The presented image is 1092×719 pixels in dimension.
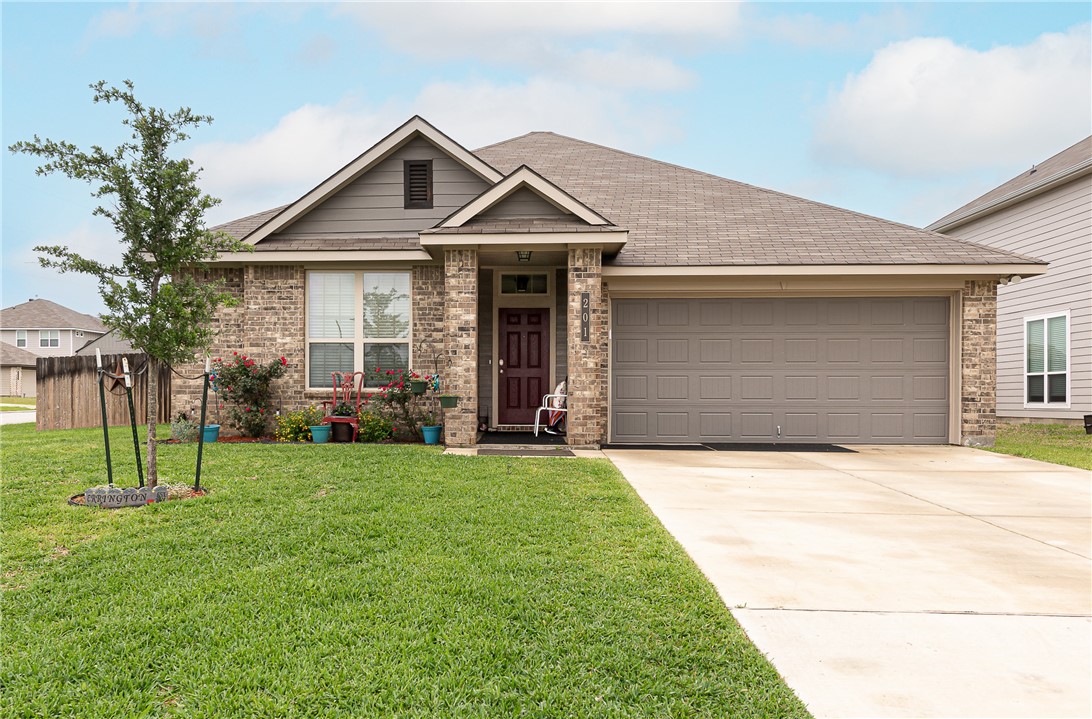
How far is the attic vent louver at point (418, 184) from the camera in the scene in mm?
11305

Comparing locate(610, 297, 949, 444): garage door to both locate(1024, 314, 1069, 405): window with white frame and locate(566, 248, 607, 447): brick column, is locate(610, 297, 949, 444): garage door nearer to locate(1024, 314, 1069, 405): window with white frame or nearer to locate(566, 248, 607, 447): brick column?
locate(566, 248, 607, 447): brick column

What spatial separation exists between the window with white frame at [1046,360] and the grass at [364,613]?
13226 millimetres

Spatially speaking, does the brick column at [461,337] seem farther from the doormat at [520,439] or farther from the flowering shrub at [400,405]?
the flowering shrub at [400,405]

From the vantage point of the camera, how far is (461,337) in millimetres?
9852

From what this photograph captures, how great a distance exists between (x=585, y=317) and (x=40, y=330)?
161 ft

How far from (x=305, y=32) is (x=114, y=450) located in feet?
27.0

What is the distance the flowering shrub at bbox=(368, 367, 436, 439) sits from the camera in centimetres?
1052

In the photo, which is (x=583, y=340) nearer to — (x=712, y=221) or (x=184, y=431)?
(x=712, y=221)

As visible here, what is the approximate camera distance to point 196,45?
37.8ft

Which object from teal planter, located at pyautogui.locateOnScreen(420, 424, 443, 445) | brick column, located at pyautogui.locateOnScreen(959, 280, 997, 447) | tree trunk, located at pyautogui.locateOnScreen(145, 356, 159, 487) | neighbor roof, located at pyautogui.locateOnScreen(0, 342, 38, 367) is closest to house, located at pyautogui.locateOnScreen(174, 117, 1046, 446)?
brick column, located at pyautogui.locateOnScreen(959, 280, 997, 447)

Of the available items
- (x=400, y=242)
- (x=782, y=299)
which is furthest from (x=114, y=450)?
(x=782, y=299)

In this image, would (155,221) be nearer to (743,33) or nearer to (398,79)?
(743,33)

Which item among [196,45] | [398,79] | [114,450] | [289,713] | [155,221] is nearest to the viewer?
[289,713]

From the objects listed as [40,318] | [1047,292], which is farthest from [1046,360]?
[40,318]
